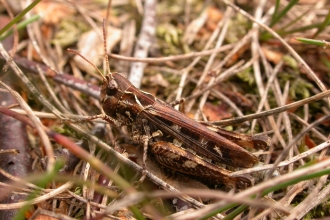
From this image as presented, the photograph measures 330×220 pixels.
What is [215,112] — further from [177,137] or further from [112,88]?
[112,88]

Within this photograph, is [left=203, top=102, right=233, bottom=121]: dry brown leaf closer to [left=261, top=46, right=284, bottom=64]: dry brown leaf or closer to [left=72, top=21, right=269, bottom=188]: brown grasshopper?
[left=72, top=21, right=269, bottom=188]: brown grasshopper

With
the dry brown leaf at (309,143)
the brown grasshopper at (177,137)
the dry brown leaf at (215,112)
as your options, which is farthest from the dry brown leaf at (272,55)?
the brown grasshopper at (177,137)

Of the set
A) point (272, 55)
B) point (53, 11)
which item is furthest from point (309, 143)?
point (53, 11)

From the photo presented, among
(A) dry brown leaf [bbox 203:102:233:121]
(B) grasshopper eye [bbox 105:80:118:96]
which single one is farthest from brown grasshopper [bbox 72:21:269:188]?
(A) dry brown leaf [bbox 203:102:233:121]

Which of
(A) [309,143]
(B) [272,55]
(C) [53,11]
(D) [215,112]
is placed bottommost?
(A) [309,143]

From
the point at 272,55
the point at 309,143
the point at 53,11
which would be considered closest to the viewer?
the point at 309,143

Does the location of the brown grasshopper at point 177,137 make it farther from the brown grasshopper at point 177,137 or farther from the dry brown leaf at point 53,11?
the dry brown leaf at point 53,11

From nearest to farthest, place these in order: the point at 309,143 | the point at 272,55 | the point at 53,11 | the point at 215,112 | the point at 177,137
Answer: the point at 177,137 → the point at 309,143 → the point at 215,112 → the point at 272,55 → the point at 53,11
